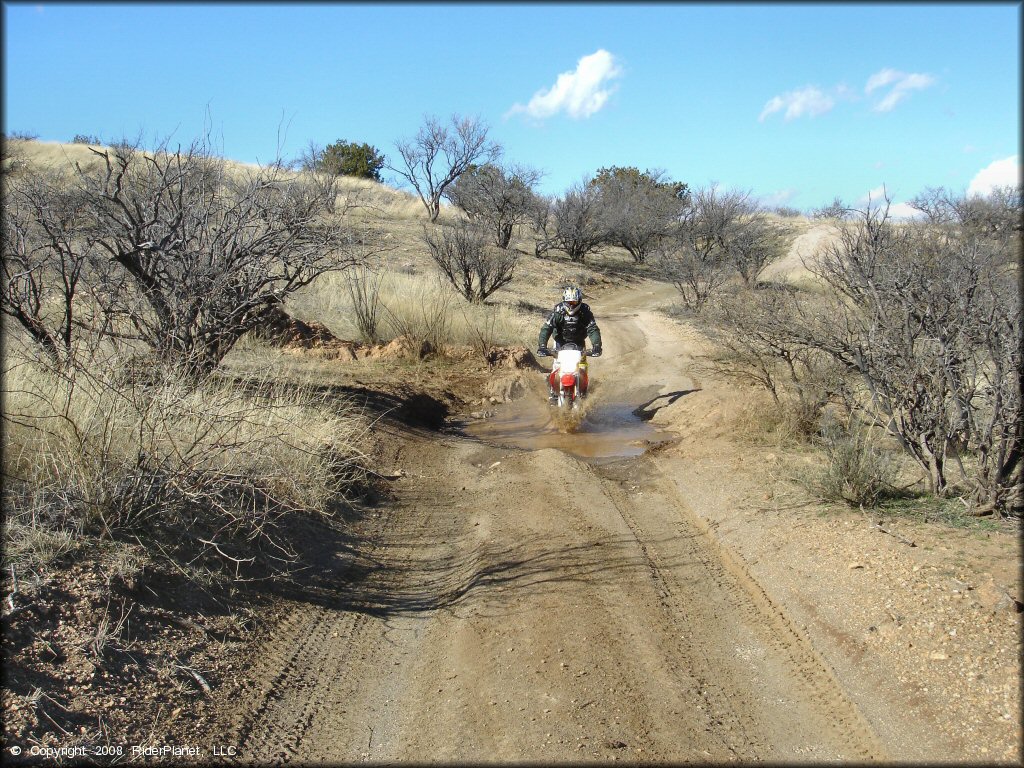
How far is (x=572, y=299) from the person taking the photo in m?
11.1

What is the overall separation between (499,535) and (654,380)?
8.12 m

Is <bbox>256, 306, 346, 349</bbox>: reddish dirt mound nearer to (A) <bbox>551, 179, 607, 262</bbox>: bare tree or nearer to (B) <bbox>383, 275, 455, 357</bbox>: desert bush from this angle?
(B) <bbox>383, 275, 455, 357</bbox>: desert bush

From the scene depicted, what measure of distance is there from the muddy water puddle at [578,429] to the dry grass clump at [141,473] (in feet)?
12.6

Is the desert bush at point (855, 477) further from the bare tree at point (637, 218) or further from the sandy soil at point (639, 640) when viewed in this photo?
the bare tree at point (637, 218)

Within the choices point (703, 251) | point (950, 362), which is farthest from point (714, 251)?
point (950, 362)

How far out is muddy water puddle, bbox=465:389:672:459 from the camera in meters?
9.57

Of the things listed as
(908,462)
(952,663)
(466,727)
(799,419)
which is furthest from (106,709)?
(799,419)

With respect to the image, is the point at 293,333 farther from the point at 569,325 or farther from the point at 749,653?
the point at 749,653

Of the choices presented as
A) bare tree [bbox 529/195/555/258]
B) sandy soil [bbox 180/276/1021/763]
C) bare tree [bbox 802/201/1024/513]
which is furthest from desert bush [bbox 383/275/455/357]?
bare tree [bbox 529/195/555/258]

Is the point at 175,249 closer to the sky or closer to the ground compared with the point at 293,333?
closer to the sky

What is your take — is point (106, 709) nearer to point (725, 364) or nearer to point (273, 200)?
point (273, 200)

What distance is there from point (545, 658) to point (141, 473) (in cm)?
281

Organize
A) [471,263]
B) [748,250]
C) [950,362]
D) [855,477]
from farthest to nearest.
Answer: [748,250], [471,263], [855,477], [950,362]

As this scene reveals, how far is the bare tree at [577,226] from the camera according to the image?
36.3 m
